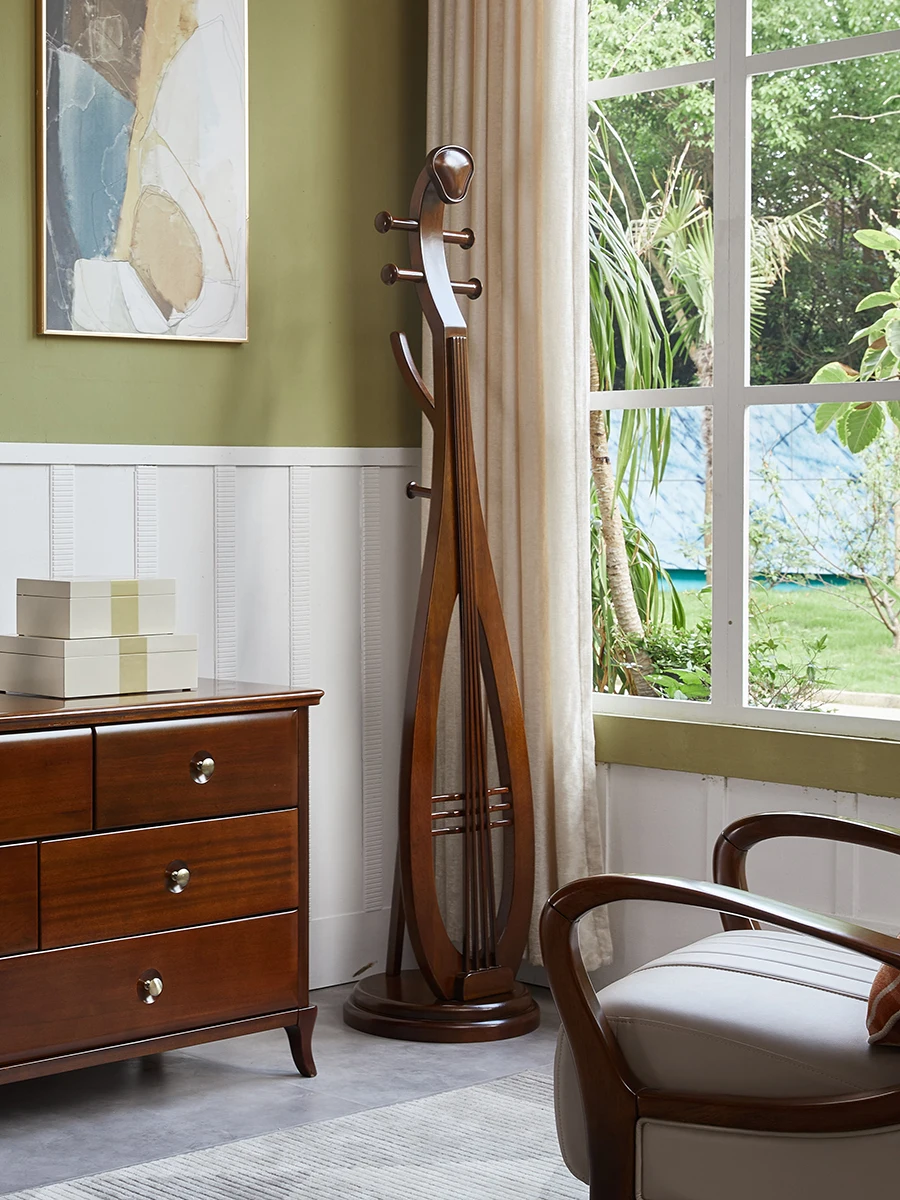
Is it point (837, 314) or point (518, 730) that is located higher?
point (837, 314)

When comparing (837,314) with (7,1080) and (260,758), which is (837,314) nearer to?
(260,758)

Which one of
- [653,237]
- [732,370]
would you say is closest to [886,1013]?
[732,370]

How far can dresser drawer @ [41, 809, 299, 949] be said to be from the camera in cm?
268

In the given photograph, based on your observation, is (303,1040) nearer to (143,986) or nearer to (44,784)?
(143,986)

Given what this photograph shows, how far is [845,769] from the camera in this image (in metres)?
3.14

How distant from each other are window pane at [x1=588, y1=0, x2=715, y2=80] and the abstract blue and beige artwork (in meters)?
0.84

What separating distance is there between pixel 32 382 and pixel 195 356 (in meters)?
0.40

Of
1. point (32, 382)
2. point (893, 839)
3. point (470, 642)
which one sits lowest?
point (893, 839)

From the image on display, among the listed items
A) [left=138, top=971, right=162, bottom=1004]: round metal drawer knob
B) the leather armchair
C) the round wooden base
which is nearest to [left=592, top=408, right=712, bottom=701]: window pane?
the round wooden base

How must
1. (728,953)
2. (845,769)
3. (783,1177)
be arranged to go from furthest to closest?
(845,769) → (728,953) → (783,1177)

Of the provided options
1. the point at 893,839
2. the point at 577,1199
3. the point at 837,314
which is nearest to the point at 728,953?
the point at 893,839

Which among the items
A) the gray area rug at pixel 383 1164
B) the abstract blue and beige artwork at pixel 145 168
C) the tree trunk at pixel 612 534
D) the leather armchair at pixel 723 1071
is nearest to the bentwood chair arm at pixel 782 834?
the leather armchair at pixel 723 1071

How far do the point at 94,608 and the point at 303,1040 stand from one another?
93 centimetres

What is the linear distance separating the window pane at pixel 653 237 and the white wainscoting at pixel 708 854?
3.01ft
